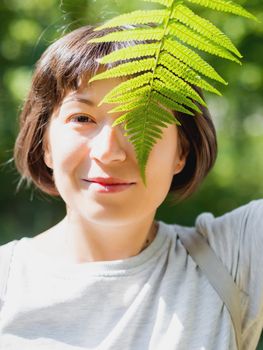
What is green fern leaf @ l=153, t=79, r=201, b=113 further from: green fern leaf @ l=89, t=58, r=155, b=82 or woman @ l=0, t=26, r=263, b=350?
woman @ l=0, t=26, r=263, b=350

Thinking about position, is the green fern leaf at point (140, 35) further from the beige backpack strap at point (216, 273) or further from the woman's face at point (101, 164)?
the beige backpack strap at point (216, 273)

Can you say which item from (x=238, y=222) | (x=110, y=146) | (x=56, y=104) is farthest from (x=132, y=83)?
(x=238, y=222)

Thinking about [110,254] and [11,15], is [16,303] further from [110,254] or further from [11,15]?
[11,15]

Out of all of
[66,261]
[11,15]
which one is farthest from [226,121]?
[66,261]

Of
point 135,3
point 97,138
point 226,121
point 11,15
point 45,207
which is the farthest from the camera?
point 45,207

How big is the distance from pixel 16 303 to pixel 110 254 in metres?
0.21

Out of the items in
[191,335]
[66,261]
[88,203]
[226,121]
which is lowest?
[191,335]

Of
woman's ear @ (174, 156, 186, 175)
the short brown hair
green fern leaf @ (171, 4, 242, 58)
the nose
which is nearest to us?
green fern leaf @ (171, 4, 242, 58)

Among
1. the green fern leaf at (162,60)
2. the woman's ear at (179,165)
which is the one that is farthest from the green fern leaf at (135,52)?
the woman's ear at (179,165)

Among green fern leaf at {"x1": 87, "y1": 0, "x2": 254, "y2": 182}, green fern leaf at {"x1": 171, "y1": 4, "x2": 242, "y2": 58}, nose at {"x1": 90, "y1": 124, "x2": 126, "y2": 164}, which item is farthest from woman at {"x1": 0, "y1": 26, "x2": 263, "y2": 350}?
green fern leaf at {"x1": 171, "y1": 4, "x2": 242, "y2": 58}

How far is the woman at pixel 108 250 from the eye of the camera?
1218 millimetres

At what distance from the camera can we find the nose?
1160 millimetres

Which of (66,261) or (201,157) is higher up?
(201,157)

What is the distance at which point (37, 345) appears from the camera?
1.27 meters
